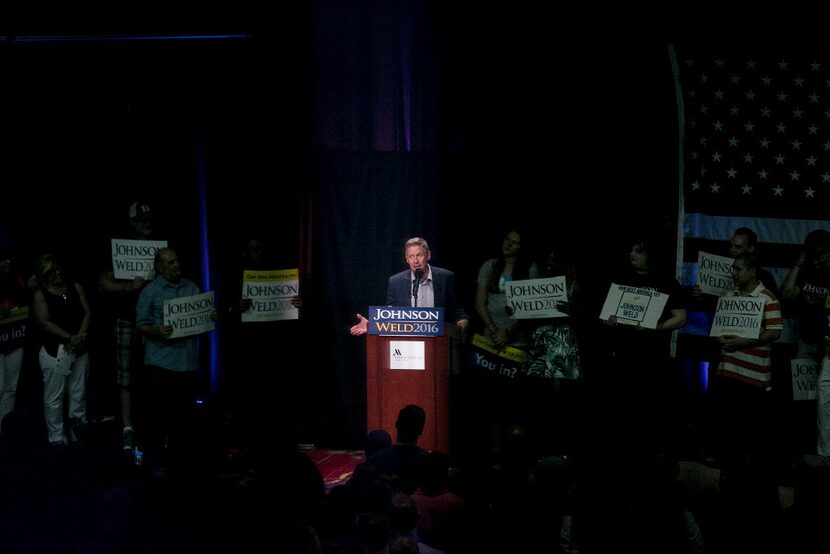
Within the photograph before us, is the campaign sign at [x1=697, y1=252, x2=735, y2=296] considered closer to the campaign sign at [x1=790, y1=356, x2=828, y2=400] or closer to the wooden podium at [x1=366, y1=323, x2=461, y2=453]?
the campaign sign at [x1=790, y1=356, x2=828, y2=400]

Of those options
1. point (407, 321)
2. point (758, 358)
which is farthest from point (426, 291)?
point (758, 358)

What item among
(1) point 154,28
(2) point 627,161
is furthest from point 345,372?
(1) point 154,28

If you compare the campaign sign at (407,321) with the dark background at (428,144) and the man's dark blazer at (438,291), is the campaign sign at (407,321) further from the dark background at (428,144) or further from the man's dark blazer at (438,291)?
the dark background at (428,144)

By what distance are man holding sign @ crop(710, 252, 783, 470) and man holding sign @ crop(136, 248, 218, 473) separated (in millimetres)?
4287

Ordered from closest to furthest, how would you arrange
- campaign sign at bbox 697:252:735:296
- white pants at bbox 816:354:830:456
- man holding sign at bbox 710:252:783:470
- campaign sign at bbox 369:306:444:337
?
1. man holding sign at bbox 710:252:783:470
2. campaign sign at bbox 369:306:444:337
3. white pants at bbox 816:354:830:456
4. campaign sign at bbox 697:252:735:296

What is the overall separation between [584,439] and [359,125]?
361 centimetres

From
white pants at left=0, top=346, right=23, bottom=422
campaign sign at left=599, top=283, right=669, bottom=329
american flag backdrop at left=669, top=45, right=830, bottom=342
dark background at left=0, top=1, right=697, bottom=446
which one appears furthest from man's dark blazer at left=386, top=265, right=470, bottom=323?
white pants at left=0, top=346, right=23, bottom=422

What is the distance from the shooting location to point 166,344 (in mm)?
7551

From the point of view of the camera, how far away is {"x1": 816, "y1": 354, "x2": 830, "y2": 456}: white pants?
290 inches

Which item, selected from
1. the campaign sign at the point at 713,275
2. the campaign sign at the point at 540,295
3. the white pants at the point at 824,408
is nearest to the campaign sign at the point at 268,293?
the campaign sign at the point at 540,295

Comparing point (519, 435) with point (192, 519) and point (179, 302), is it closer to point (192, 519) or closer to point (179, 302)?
point (192, 519)

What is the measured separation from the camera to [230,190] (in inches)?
364

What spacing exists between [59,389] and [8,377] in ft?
1.92

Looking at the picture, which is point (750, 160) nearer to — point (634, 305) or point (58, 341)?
point (634, 305)
